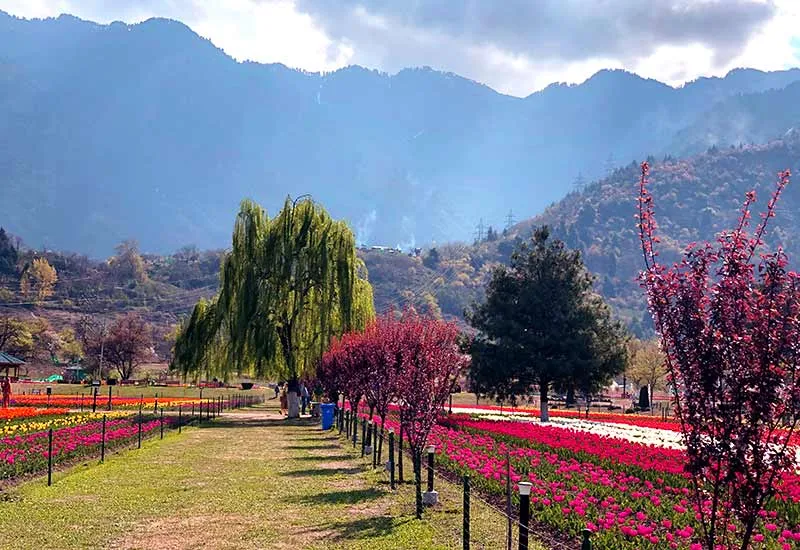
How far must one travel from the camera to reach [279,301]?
36000mm

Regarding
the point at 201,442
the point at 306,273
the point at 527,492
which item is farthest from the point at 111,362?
the point at 527,492

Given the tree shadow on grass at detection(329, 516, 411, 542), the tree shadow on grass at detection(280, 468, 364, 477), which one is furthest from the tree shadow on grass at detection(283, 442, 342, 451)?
the tree shadow on grass at detection(329, 516, 411, 542)

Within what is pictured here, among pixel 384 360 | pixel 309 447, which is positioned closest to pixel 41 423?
pixel 309 447

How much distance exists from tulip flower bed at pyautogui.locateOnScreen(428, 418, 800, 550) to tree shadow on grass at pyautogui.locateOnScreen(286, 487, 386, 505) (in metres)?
2.13

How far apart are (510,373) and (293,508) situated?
2733 cm

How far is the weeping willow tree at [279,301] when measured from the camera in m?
35.3

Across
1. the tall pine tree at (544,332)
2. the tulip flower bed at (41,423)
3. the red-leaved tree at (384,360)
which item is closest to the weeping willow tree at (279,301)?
the tulip flower bed at (41,423)

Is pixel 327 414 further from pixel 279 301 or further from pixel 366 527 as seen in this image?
pixel 366 527

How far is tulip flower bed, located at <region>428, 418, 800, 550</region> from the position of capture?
32.5 feet

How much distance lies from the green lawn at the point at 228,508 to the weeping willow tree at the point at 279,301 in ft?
49.0

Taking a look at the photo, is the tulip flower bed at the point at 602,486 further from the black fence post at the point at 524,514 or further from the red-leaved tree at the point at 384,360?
the red-leaved tree at the point at 384,360

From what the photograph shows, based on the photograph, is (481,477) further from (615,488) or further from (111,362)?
(111,362)

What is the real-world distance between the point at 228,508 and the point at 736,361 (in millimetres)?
9828

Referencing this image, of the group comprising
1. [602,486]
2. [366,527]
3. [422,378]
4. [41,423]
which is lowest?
[41,423]
